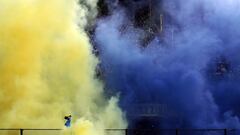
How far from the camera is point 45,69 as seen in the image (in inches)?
1307

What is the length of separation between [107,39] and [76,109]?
18.5ft

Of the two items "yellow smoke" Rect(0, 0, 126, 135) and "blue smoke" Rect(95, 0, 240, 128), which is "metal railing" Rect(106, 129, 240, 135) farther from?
"yellow smoke" Rect(0, 0, 126, 135)

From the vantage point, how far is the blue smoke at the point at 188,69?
36125 millimetres

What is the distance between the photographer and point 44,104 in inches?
1282

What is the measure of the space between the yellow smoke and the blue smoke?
2.91m

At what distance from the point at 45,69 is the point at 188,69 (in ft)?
27.1

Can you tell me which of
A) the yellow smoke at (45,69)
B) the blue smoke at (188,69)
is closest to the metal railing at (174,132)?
the blue smoke at (188,69)

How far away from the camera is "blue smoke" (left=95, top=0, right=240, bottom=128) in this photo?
1422 inches

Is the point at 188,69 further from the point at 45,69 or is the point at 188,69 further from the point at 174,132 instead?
the point at 45,69

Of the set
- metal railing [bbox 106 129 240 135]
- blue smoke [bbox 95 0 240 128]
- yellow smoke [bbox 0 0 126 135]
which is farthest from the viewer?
blue smoke [bbox 95 0 240 128]

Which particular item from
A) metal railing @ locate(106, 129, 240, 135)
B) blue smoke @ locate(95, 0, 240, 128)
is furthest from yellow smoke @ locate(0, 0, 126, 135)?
blue smoke @ locate(95, 0, 240, 128)

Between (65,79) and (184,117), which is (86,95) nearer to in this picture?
(65,79)

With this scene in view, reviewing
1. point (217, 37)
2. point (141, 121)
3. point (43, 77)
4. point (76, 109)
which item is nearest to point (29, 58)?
point (43, 77)

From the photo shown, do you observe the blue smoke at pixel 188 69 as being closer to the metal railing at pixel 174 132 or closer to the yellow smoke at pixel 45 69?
the metal railing at pixel 174 132
